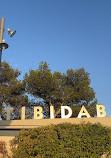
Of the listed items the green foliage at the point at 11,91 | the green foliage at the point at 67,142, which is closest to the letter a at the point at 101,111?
the green foliage at the point at 67,142

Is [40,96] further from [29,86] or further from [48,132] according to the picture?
[48,132]

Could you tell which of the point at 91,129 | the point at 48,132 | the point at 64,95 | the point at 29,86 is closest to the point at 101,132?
the point at 91,129

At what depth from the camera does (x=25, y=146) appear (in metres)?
9.84

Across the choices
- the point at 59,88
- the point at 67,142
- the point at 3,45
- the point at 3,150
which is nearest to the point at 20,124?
the point at 3,150

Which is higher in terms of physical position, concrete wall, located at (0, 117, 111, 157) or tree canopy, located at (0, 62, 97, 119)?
tree canopy, located at (0, 62, 97, 119)

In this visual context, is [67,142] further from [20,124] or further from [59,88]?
[59,88]

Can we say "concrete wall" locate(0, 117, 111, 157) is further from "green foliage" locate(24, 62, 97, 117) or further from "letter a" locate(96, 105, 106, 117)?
"green foliage" locate(24, 62, 97, 117)

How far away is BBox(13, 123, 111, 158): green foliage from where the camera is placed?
9203mm

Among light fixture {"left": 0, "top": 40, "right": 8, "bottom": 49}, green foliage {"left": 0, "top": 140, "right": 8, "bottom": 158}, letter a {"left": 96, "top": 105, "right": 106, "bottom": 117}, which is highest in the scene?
light fixture {"left": 0, "top": 40, "right": 8, "bottom": 49}

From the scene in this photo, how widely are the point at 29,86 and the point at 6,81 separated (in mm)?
4498

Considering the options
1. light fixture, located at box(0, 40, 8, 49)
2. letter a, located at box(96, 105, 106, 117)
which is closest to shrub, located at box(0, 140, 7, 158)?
light fixture, located at box(0, 40, 8, 49)

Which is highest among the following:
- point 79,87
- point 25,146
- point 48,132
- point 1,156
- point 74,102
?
point 79,87

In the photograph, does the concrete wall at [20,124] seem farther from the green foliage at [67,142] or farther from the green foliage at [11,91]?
the green foliage at [11,91]

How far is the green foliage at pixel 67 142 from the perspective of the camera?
30.2ft
